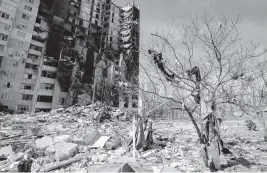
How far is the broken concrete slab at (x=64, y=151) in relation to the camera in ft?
16.7

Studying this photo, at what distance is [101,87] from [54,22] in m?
15.1

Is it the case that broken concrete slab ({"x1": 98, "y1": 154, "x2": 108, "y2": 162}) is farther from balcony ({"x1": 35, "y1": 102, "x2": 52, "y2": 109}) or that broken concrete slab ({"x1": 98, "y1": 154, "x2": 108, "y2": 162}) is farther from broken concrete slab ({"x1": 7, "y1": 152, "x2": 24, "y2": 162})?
balcony ({"x1": 35, "y1": 102, "x2": 52, "y2": 109})

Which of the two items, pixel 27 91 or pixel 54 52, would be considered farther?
pixel 54 52

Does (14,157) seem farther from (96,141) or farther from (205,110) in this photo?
(205,110)

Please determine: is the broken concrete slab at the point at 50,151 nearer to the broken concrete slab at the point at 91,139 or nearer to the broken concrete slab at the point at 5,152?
the broken concrete slab at the point at 5,152

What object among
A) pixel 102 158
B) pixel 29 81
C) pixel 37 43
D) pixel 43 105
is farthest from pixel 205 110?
pixel 37 43

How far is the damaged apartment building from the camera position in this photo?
2427cm

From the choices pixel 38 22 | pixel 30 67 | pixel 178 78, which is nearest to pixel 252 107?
pixel 178 78

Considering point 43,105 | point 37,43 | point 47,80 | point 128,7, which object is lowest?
point 43,105

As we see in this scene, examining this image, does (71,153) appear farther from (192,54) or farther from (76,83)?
(76,83)

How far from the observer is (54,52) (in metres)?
28.6

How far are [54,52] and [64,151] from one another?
2752cm

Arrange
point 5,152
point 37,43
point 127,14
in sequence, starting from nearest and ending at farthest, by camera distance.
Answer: point 5,152 → point 37,43 → point 127,14

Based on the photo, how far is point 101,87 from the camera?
33.3m
